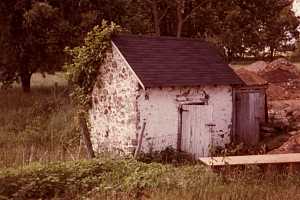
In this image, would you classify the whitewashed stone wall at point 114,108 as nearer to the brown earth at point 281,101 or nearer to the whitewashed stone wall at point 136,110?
the whitewashed stone wall at point 136,110

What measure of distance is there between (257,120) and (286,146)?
10.1 ft

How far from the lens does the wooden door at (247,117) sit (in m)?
20.0

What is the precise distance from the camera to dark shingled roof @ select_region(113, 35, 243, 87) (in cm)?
1800

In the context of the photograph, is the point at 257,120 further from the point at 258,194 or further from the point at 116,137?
the point at 258,194

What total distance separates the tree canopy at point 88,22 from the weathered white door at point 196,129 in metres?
12.4

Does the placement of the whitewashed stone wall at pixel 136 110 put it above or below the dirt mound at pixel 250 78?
below

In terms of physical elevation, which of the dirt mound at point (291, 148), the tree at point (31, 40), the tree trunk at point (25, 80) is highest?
the tree at point (31, 40)

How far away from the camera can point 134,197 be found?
11125mm

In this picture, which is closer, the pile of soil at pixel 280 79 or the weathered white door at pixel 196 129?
the weathered white door at pixel 196 129

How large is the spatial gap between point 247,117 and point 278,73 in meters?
10.2

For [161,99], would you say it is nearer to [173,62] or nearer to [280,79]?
[173,62]

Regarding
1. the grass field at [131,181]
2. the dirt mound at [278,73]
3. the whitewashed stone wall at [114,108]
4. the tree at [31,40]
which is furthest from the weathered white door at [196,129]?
the tree at [31,40]

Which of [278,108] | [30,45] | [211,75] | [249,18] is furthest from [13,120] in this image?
[249,18]

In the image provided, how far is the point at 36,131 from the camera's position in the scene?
862 inches
